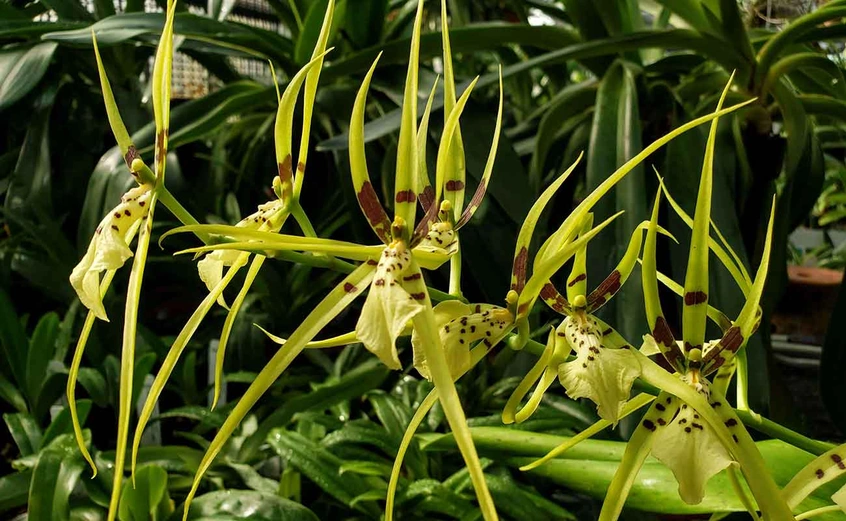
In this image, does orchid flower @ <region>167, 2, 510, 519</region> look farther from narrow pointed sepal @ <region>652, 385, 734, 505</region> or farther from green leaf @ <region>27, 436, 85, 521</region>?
green leaf @ <region>27, 436, 85, 521</region>

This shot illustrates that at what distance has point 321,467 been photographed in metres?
0.69

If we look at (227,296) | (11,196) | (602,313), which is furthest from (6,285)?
(602,313)

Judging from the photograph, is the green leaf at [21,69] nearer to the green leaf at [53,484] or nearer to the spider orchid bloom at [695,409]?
the green leaf at [53,484]

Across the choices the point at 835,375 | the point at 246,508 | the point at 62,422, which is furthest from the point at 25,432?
the point at 835,375

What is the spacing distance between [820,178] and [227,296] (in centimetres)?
83

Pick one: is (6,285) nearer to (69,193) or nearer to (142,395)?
(69,193)

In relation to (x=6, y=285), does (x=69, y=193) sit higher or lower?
higher

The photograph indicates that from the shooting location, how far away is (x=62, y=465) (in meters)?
0.63

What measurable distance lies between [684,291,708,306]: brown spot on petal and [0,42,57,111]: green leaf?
0.82m

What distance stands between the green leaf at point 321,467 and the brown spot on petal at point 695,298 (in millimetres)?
463

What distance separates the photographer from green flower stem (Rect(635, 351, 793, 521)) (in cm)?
25

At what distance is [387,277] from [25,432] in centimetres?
69

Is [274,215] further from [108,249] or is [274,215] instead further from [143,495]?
[143,495]

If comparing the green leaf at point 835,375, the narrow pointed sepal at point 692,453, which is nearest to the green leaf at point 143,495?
the narrow pointed sepal at point 692,453
